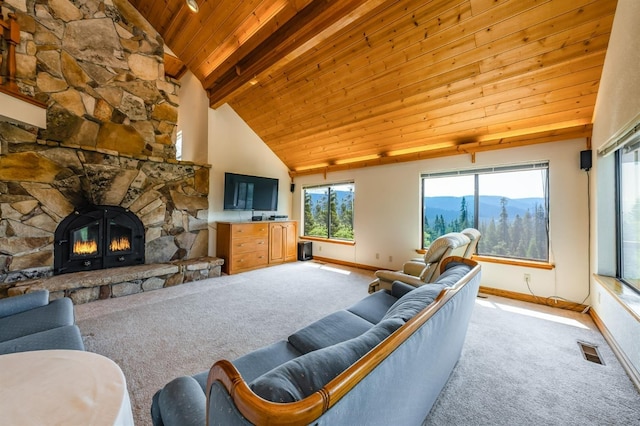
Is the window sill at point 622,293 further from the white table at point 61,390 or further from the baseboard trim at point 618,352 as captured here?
the white table at point 61,390

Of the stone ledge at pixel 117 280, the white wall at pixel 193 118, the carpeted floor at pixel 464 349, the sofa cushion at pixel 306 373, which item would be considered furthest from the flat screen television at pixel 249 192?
the sofa cushion at pixel 306 373

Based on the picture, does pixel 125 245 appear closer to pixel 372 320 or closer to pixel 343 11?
pixel 372 320

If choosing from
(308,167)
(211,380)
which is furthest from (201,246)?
(211,380)

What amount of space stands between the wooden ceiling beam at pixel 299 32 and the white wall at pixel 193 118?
3.71ft

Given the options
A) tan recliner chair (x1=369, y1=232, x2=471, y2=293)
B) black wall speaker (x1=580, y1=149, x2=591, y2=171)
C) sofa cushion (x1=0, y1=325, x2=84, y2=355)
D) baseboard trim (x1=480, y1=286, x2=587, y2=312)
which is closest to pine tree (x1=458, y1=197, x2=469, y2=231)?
baseboard trim (x1=480, y1=286, x2=587, y2=312)

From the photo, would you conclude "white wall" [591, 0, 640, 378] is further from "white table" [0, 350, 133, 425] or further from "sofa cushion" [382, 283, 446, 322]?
"white table" [0, 350, 133, 425]

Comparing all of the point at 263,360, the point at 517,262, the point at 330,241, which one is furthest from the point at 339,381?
the point at 330,241

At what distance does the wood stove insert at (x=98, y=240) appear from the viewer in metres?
3.52

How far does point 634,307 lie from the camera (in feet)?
6.45

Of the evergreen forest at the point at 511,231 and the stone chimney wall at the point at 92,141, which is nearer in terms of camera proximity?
the stone chimney wall at the point at 92,141

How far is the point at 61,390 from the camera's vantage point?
95cm

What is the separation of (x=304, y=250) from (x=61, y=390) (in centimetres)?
526

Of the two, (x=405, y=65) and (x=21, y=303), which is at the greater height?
(x=405, y=65)

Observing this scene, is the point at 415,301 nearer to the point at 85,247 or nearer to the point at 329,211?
the point at 85,247
